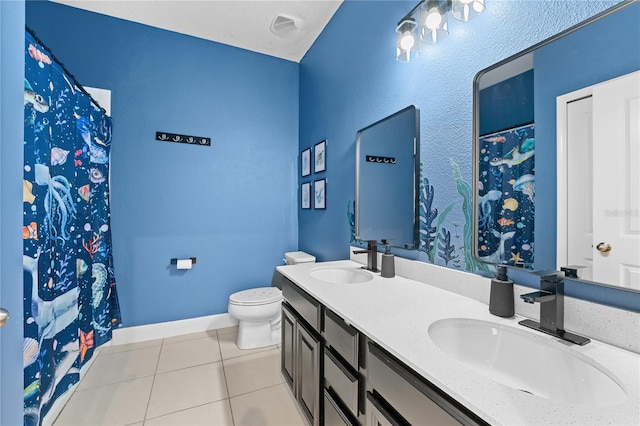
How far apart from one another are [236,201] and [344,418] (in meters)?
2.26

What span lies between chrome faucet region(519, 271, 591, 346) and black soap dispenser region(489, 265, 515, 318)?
Answer: 10cm

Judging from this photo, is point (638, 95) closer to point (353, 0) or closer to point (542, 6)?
point (542, 6)

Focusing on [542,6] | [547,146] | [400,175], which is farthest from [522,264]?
[542,6]

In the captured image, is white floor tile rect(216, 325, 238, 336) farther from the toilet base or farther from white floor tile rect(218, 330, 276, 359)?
the toilet base

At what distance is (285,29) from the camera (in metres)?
2.54

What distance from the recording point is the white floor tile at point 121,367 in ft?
6.27

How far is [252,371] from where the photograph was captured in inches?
79.0

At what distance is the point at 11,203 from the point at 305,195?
88.0 inches

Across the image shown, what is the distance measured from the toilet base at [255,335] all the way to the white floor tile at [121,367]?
2.19 ft

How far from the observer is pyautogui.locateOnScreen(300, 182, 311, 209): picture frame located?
278 cm

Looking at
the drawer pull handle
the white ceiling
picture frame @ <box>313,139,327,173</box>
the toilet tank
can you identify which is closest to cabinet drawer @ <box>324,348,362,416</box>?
the drawer pull handle

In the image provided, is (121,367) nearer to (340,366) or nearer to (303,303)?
(303,303)

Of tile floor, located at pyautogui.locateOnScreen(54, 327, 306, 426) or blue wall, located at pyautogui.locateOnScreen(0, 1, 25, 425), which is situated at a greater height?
blue wall, located at pyautogui.locateOnScreen(0, 1, 25, 425)

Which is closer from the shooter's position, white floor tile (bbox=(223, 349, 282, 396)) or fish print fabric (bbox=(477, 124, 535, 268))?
fish print fabric (bbox=(477, 124, 535, 268))
